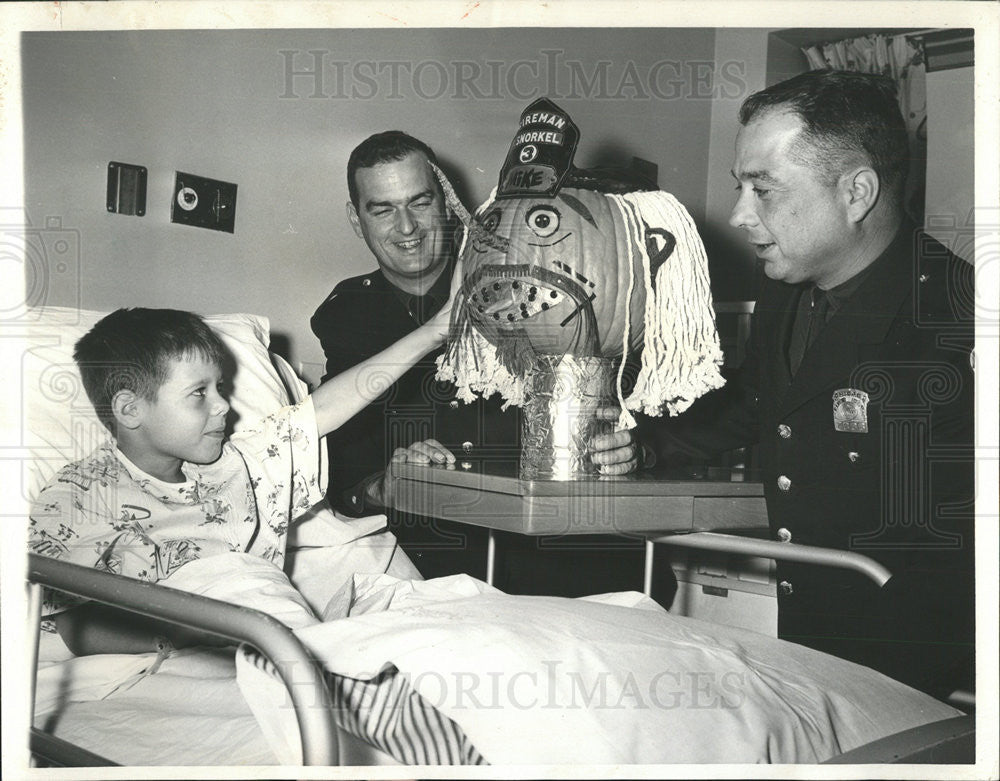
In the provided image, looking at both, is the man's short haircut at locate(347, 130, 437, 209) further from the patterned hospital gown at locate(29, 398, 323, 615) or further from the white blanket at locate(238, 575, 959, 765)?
the white blanket at locate(238, 575, 959, 765)

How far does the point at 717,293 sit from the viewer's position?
3.95 ft

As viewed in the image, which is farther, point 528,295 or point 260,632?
point 528,295

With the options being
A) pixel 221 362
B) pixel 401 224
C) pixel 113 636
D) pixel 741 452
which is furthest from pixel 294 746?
pixel 741 452

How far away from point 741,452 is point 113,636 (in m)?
0.86

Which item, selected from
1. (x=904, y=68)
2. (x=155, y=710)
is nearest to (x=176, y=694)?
(x=155, y=710)

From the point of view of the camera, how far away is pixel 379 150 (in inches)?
36.6

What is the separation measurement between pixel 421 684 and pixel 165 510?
303 mm

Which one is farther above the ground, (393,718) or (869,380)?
(869,380)

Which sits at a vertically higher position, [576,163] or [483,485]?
[576,163]

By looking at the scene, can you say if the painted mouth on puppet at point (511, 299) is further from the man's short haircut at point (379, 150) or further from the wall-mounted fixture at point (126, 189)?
the wall-mounted fixture at point (126, 189)

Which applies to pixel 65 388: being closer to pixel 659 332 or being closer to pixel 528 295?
pixel 528 295

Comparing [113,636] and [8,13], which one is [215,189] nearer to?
[8,13]

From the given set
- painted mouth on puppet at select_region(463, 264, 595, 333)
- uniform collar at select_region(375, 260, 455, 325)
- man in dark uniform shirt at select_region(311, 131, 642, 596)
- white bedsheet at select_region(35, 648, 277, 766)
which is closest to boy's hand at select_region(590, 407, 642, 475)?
man in dark uniform shirt at select_region(311, 131, 642, 596)

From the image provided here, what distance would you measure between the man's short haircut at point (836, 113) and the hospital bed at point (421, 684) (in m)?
0.52
